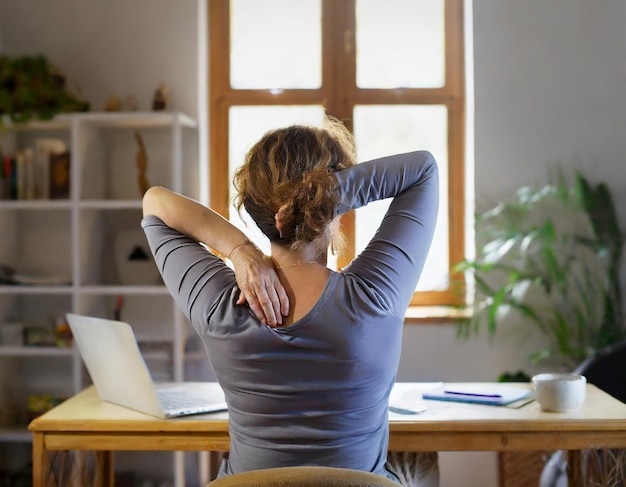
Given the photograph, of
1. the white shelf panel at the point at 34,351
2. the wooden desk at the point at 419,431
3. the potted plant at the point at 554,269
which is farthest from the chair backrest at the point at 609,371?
the white shelf panel at the point at 34,351

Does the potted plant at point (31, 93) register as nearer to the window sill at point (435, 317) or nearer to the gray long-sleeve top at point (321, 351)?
the window sill at point (435, 317)

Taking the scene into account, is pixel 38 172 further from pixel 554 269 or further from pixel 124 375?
pixel 554 269

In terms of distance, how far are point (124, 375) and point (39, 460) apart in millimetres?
298

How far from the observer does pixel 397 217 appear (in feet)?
5.45

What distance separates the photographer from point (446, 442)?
200cm

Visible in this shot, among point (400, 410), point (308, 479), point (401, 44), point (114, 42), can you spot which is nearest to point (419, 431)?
point (400, 410)

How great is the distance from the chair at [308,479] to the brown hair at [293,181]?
52 centimetres

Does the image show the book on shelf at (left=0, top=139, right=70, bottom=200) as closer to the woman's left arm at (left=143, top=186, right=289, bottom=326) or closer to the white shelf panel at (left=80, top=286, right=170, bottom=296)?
the white shelf panel at (left=80, top=286, right=170, bottom=296)

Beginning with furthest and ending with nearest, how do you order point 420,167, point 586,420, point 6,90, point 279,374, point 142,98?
point 142,98 < point 6,90 < point 586,420 < point 420,167 < point 279,374

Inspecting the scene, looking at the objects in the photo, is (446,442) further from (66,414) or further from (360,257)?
(66,414)

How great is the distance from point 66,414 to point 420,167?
1.06 m

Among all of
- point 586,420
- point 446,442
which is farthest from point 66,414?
point 586,420

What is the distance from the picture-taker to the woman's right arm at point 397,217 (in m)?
1.57

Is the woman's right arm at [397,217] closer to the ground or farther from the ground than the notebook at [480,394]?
farther from the ground
